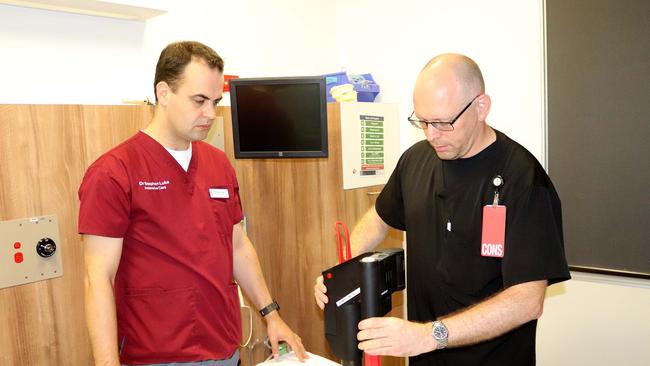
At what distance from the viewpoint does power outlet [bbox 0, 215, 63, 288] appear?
1.60m

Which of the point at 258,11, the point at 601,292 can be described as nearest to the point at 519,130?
the point at 601,292

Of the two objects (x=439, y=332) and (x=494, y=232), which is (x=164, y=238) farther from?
Result: (x=494, y=232)

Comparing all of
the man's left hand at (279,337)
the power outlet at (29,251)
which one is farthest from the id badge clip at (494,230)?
the power outlet at (29,251)

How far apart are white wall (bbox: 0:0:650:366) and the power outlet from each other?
628 mm

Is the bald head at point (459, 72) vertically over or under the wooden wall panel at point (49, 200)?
over

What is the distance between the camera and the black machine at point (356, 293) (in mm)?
1248

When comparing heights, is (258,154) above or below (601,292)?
above

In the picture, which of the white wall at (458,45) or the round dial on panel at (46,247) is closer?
the round dial on panel at (46,247)

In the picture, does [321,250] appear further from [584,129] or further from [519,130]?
[584,129]

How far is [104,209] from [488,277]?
1055mm

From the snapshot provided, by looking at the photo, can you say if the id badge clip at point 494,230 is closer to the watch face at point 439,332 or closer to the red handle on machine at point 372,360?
the watch face at point 439,332

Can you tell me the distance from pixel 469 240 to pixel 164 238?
87cm

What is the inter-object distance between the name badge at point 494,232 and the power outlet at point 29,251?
1.37 metres

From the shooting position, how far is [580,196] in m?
2.38
